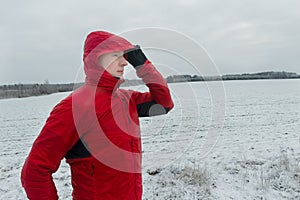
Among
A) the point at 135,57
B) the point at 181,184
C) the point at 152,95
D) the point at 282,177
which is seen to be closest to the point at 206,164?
the point at 181,184

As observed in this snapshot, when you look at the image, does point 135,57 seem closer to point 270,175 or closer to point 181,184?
point 181,184

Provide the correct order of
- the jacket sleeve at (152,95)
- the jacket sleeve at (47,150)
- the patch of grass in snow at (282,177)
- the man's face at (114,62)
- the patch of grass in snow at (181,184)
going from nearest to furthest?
the jacket sleeve at (47,150) < the man's face at (114,62) < the jacket sleeve at (152,95) < the patch of grass in snow at (181,184) < the patch of grass in snow at (282,177)

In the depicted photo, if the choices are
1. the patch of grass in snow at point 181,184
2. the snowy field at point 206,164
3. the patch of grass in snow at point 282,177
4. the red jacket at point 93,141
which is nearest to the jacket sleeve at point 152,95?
the red jacket at point 93,141

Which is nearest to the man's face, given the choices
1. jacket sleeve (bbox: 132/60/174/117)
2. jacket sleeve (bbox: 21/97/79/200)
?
jacket sleeve (bbox: 132/60/174/117)

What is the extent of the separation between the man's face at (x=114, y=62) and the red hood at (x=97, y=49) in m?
0.03

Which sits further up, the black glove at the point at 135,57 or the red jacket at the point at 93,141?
the black glove at the point at 135,57

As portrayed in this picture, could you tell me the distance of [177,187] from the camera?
4.16 metres

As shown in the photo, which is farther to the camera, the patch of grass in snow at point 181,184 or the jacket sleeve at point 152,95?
the patch of grass in snow at point 181,184

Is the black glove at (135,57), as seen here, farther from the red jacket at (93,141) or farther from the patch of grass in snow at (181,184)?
the patch of grass in snow at (181,184)

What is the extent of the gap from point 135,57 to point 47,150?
781 millimetres

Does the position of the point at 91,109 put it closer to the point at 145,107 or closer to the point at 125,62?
the point at 125,62

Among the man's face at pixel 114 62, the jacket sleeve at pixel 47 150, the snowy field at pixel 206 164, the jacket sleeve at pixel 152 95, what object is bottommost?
the snowy field at pixel 206 164

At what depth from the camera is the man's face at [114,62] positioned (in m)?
1.45

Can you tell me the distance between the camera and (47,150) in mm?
1347
